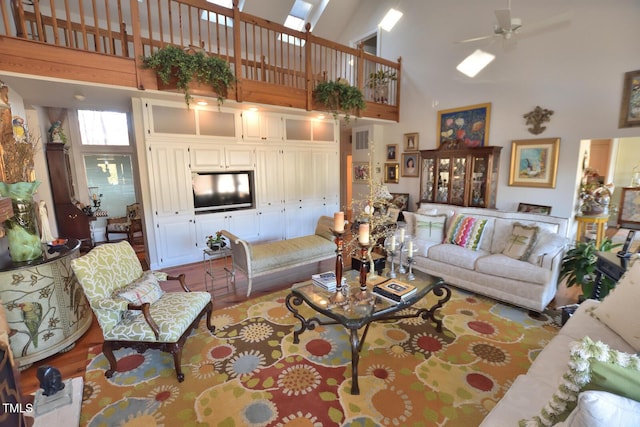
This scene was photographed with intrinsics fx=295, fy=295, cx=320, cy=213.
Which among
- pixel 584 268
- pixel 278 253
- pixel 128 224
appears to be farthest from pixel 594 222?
pixel 128 224

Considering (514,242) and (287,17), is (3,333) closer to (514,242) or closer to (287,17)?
(514,242)

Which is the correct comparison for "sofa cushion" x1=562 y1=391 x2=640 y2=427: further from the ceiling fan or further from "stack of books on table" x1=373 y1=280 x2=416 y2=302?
the ceiling fan

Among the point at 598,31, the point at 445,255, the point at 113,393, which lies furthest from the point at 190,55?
the point at 598,31

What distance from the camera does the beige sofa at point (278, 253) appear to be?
3566 mm

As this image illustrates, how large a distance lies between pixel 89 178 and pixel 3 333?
557 centimetres

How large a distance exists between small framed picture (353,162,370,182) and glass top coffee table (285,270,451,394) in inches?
175

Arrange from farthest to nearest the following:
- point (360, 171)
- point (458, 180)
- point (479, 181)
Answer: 1. point (360, 171)
2. point (458, 180)
3. point (479, 181)

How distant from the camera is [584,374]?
967mm

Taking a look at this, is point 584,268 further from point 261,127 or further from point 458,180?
point 261,127

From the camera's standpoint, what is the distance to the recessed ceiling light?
20.7ft

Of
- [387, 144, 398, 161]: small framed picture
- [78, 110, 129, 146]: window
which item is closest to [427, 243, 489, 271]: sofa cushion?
[387, 144, 398, 161]: small framed picture

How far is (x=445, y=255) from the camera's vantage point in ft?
12.4

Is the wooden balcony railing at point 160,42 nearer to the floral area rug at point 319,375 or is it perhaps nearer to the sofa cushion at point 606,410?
the floral area rug at point 319,375

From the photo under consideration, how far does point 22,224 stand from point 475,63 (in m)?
6.45
